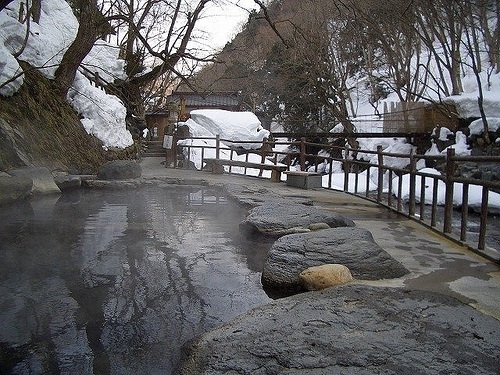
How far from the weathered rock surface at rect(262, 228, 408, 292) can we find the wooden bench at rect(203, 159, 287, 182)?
743 cm

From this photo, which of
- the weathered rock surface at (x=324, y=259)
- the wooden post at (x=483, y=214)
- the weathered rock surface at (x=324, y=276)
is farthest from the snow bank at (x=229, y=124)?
the weathered rock surface at (x=324, y=276)

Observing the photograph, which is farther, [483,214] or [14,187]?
[14,187]

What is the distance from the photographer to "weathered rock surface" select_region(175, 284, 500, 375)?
206cm

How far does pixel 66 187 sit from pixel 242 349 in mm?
7887

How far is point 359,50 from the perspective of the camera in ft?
77.6

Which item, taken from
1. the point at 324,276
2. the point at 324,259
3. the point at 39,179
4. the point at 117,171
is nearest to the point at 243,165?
the point at 117,171

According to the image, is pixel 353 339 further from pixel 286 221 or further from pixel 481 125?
pixel 481 125

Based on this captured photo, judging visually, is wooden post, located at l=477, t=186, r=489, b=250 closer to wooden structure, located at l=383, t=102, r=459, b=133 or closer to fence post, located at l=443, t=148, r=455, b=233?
fence post, located at l=443, t=148, r=455, b=233

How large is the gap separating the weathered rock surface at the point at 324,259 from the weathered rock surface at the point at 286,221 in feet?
3.26

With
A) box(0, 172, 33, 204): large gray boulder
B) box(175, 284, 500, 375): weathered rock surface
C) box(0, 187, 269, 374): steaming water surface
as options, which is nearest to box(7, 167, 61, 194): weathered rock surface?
box(0, 172, 33, 204): large gray boulder

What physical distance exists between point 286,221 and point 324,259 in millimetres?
1614

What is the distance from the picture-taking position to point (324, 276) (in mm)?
3238

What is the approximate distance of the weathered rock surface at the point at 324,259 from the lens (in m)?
3.49

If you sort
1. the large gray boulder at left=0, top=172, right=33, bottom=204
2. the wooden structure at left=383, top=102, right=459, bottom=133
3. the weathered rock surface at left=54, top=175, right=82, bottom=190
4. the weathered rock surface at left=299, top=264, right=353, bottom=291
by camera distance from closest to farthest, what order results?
the weathered rock surface at left=299, top=264, right=353, bottom=291, the large gray boulder at left=0, top=172, right=33, bottom=204, the weathered rock surface at left=54, top=175, right=82, bottom=190, the wooden structure at left=383, top=102, right=459, bottom=133
